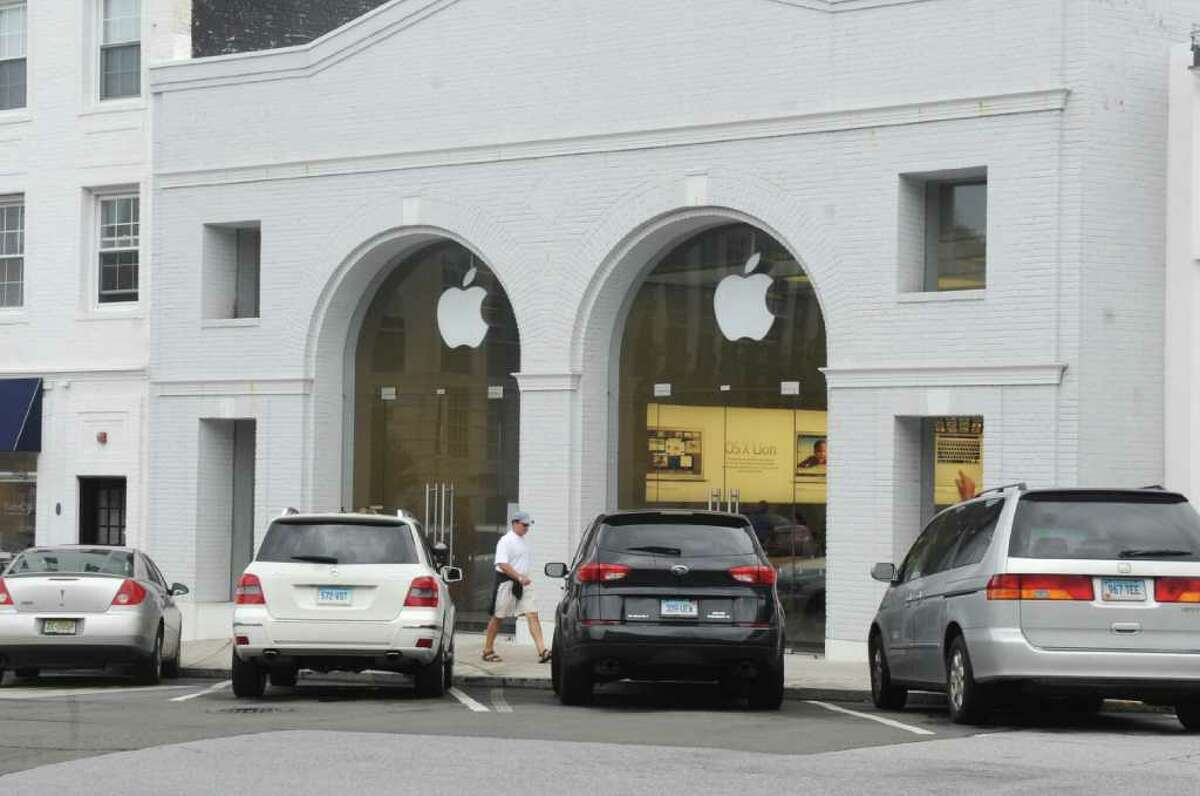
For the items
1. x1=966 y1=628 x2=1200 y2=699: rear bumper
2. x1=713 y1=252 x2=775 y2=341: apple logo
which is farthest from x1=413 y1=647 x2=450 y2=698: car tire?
x1=713 y1=252 x2=775 y2=341: apple logo

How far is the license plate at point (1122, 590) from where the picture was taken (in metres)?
14.4

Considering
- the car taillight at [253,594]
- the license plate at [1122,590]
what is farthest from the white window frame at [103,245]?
the license plate at [1122,590]

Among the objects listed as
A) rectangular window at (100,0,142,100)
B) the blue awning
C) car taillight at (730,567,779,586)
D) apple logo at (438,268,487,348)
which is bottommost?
A: car taillight at (730,567,779,586)

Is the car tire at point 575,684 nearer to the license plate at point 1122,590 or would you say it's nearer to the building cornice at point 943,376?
the license plate at point 1122,590

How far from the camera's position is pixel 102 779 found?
1153cm

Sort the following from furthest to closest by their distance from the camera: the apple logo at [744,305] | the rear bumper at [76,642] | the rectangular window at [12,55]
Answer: the rectangular window at [12,55] → the apple logo at [744,305] → the rear bumper at [76,642]

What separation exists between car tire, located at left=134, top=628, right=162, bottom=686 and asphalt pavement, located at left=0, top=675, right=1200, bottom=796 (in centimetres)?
230

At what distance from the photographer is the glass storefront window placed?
30.2 m

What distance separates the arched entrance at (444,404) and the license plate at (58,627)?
24.4 feet

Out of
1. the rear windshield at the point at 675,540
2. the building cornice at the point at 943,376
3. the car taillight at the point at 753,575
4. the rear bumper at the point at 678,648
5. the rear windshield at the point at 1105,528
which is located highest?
the building cornice at the point at 943,376

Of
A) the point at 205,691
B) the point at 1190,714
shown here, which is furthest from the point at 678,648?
the point at 205,691

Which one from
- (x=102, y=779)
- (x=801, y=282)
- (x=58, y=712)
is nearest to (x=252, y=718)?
(x=58, y=712)

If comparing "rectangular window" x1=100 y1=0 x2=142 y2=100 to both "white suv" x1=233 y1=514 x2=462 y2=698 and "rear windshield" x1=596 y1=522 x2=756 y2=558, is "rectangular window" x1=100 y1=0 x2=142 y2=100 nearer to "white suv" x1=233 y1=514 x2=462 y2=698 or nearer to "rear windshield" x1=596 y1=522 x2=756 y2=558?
"white suv" x1=233 y1=514 x2=462 y2=698

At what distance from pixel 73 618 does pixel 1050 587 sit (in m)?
9.59
